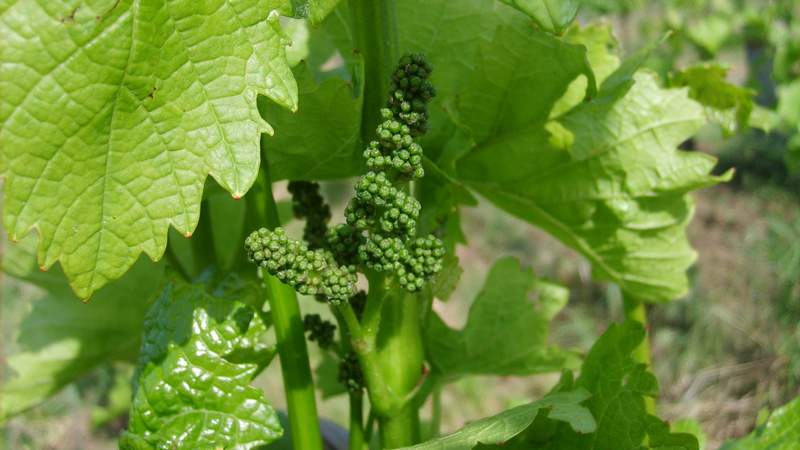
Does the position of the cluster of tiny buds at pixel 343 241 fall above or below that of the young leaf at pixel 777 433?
above

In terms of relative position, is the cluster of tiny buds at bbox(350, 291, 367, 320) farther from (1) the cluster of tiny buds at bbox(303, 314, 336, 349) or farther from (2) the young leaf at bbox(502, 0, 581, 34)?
(2) the young leaf at bbox(502, 0, 581, 34)

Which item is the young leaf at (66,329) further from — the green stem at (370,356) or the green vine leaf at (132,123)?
the green vine leaf at (132,123)

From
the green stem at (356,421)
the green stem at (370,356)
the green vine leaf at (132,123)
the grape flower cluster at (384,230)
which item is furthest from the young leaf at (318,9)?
the green stem at (356,421)

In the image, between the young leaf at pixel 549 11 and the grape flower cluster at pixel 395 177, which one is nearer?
the young leaf at pixel 549 11

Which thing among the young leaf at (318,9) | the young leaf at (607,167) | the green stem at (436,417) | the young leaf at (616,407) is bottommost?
the green stem at (436,417)

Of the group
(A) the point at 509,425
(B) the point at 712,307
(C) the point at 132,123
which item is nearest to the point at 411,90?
(C) the point at 132,123

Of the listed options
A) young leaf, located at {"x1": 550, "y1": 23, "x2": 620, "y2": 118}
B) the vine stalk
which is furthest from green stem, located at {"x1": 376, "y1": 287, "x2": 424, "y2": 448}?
young leaf, located at {"x1": 550, "y1": 23, "x2": 620, "y2": 118}

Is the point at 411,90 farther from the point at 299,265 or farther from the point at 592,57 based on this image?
the point at 592,57
